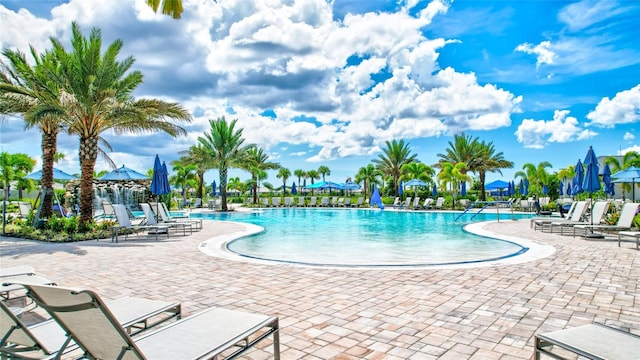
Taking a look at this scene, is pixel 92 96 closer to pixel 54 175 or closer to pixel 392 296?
pixel 54 175

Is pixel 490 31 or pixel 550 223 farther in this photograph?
pixel 490 31

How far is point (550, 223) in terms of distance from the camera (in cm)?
1273

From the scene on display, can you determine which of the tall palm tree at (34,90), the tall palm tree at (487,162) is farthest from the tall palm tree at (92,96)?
the tall palm tree at (487,162)

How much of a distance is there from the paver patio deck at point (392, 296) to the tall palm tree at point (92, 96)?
5.36m

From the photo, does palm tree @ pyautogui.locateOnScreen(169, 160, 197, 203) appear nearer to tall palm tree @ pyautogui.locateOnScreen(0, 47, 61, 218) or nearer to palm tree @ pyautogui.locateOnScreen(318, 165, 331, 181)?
tall palm tree @ pyautogui.locateOnScreen(0, 47, 61, 218)

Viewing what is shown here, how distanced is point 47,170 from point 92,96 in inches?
159

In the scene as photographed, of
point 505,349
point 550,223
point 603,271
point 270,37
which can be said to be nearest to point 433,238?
point 550,223

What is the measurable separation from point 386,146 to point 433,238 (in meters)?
27.7

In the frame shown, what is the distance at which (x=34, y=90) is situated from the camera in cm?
1338

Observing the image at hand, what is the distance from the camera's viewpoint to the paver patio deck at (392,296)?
11.6 ft

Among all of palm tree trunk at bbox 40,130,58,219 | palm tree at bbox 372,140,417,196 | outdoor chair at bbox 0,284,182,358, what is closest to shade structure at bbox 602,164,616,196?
palm tree at bbox 372,140,417,196

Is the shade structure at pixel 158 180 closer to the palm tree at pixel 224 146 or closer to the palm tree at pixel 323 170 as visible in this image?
the palm tree at pixel 224 146

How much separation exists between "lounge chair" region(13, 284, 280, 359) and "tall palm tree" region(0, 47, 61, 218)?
12178mm

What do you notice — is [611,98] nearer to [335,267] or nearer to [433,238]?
[433,238]
